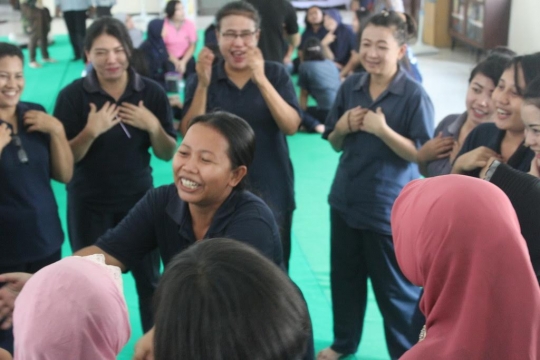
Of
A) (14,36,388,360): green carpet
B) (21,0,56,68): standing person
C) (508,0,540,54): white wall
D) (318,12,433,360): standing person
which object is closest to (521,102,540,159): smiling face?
(318,12,433,360): standing person

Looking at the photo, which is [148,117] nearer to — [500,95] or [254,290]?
[500,95]

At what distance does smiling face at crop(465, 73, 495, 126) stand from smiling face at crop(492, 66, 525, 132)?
0.28 m

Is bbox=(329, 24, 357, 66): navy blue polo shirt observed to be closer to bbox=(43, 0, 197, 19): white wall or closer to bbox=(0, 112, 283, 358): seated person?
bbox=(43, 0, 197, 19): white wall

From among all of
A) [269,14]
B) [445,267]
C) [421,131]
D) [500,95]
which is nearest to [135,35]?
[269,14]

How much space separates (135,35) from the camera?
7320mm

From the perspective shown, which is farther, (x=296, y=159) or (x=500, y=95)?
(x=296, y=159)

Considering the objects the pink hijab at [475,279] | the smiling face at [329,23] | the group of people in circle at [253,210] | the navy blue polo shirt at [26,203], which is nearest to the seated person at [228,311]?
the group of people in circle at [253,210]

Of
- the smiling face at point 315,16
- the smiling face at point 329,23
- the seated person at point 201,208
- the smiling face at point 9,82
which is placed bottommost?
the smiling face at point 329,23

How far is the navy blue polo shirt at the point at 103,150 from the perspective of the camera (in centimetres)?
270

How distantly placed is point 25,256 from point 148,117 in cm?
73

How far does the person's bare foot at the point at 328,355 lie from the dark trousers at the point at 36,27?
691 centimetres

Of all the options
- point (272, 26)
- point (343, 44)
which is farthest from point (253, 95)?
point (343, 44)

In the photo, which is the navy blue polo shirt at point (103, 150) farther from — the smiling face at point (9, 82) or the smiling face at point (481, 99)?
the smiling face at point (481, 99)

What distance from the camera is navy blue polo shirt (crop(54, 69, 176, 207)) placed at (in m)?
2.70
